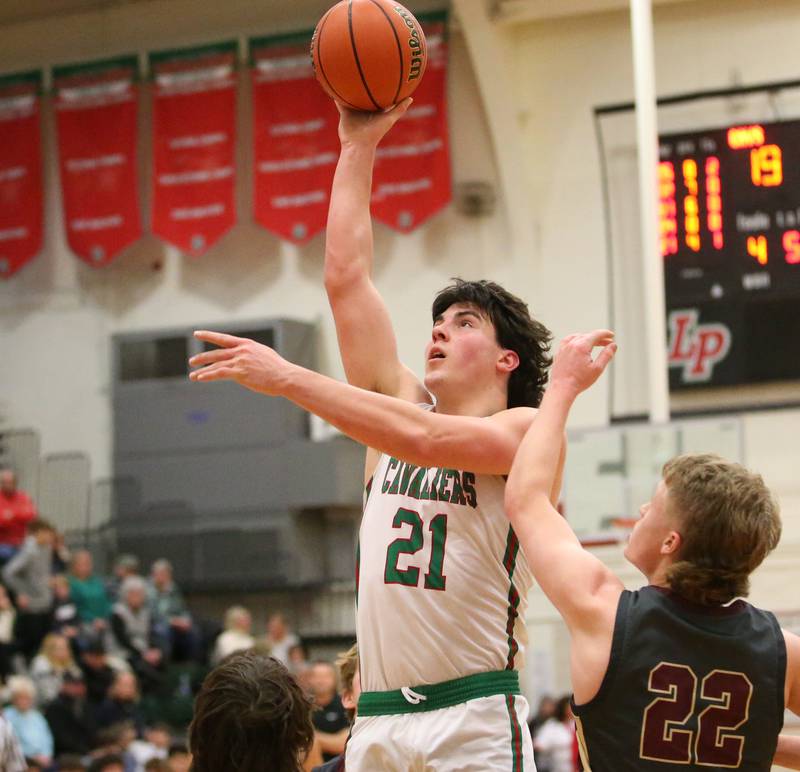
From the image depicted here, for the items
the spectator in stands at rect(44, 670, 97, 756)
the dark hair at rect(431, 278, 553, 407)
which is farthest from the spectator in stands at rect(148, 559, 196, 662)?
the dark hair at rect(431, 278, 553, 407)

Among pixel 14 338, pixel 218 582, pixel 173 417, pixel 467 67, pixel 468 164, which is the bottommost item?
pixel 218 582

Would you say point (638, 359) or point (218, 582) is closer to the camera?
point (638, 359)

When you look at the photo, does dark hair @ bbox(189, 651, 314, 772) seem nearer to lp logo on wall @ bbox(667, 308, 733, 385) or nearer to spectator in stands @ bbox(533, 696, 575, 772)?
spectator in stands @ bbox(533, 696, 575, 772)

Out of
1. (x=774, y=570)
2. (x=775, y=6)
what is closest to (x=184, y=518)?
(x=774, y=570)

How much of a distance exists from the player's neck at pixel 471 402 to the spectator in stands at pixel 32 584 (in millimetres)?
8997

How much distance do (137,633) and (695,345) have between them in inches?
225

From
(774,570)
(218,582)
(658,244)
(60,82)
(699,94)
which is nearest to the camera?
(658,244)

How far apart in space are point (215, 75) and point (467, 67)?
291cm

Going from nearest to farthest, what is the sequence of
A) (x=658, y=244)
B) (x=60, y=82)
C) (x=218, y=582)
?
1. (x=658, y=244)
2. (x=218, y=582)
3. (x=60, y=82)

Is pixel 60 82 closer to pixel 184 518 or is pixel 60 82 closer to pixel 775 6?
pixel 184 518

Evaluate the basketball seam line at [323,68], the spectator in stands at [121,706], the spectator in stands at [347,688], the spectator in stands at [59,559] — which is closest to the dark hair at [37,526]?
the spectator in stands at [59,559]

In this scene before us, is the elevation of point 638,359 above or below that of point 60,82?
below

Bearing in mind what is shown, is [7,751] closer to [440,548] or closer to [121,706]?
[440,548]

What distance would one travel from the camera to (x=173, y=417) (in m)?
15.6
